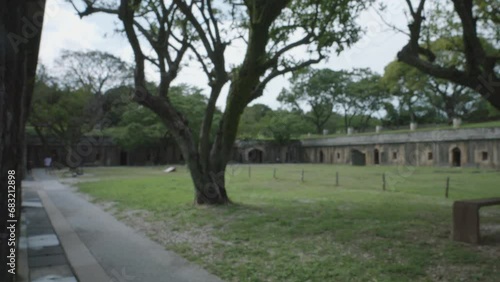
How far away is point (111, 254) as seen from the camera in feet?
21.8

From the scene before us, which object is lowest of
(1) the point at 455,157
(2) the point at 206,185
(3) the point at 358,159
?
(2) the point at 206,185

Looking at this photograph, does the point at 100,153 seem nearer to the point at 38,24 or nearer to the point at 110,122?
the point at 110,122

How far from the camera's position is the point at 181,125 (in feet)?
37.8

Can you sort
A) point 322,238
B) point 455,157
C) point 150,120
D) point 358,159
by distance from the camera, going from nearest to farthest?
point 322,238 < point 455,157 < point 150,120 < point 358,159

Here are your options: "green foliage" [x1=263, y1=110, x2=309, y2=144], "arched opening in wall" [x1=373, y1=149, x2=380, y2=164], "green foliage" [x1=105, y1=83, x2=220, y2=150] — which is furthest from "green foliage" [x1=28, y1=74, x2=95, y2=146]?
"arched opening in wall" [x1=373, y1=149, x2=380, y2=164]

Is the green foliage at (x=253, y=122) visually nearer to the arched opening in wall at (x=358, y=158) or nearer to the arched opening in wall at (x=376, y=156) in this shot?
the arched opening in wall at (x=358, y=158)

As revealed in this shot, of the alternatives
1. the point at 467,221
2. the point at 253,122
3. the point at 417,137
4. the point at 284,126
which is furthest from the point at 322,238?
the point at 253,122

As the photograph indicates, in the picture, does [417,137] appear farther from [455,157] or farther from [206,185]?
[206,185]

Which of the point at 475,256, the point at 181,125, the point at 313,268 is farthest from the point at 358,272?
the point at 181,125

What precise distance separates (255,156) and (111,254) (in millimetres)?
49014

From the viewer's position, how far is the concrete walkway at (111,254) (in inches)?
216

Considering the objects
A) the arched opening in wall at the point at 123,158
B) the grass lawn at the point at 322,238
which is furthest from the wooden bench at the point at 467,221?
the arched opening in wall at the point at 123,158

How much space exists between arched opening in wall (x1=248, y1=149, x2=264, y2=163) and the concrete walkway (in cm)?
4443

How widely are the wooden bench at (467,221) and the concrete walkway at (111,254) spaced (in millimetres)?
4161
